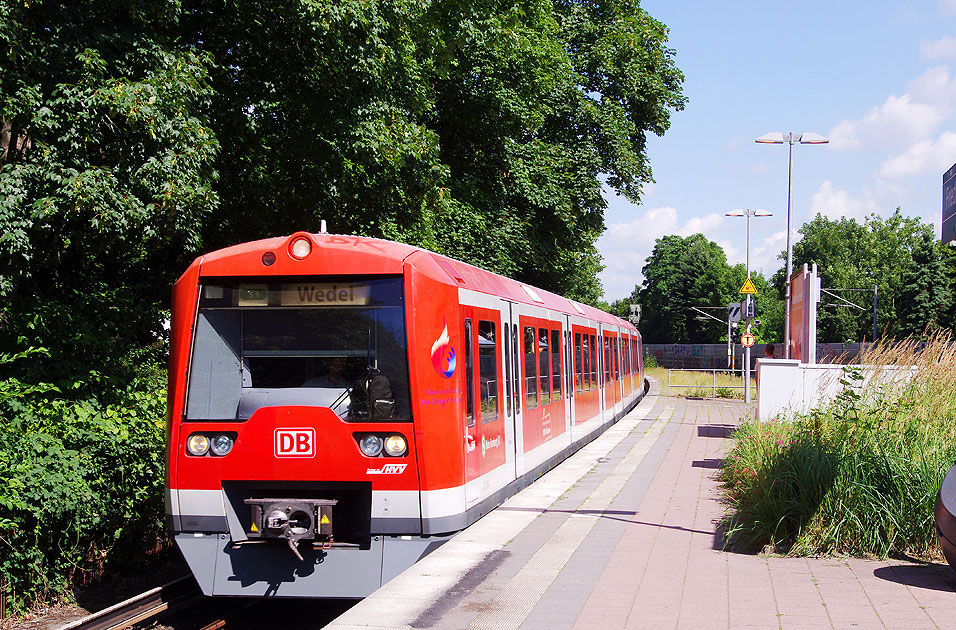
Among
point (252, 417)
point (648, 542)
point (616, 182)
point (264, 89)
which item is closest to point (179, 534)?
point (252, 417)

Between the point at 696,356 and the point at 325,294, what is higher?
the point at 325,294

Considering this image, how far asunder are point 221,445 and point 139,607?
67.3 inches

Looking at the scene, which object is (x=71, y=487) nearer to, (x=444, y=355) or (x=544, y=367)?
(x=444, y=355)

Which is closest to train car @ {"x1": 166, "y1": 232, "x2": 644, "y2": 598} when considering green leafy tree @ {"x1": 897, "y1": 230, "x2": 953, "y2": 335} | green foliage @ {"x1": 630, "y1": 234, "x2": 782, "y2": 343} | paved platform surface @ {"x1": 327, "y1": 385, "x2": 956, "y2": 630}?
paved platform surface @ {"x1": 327, "y1": 385, "x2": 956, "y2": 630}

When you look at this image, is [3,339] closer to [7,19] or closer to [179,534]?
[7,19]

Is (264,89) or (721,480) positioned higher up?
(264,89)

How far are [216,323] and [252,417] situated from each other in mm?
859

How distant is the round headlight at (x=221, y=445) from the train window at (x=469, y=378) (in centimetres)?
211

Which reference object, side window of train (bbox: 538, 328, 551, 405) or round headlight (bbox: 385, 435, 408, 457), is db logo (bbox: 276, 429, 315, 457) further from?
side window of train (bbox: 538, 328, 551, 405)

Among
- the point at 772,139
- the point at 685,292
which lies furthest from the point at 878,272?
the point at 772,139

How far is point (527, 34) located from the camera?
25250mm

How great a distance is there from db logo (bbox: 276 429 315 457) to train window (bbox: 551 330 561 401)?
7.16m

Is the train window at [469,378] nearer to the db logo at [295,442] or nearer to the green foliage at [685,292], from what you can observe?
the db logo at [295,442]

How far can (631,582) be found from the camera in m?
6.93
